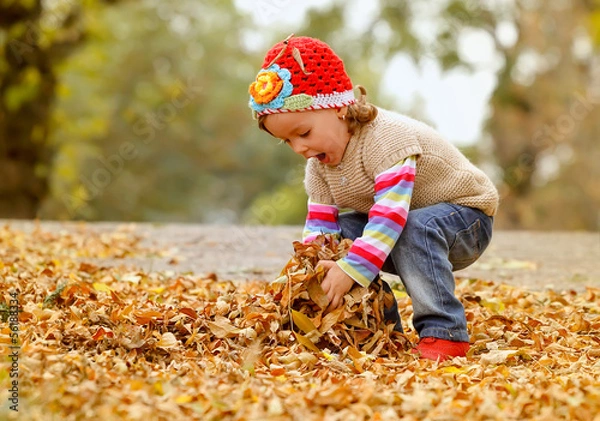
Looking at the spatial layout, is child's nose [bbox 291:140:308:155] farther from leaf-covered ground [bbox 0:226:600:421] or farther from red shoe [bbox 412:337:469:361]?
red shoe [bbox 412:337:469:361]

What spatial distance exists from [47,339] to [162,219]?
20048 mm

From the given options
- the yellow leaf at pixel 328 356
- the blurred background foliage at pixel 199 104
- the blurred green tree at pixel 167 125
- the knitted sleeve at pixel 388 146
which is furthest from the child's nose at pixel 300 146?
the blurred green tree at pixel 167 125

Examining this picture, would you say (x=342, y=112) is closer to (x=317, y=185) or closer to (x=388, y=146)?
(x=388, y=146)

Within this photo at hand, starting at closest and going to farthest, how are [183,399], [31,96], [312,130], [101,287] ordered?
1. [183,399]
2. [312,130]
3. [101,287]
4. [31,96]

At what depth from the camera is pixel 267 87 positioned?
122 inches

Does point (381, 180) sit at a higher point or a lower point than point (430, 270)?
higher

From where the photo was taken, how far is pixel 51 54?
13.1 metres

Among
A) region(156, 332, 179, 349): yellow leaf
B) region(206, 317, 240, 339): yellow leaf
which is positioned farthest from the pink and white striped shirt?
region(156, 332, 179, 349): yellow leaf

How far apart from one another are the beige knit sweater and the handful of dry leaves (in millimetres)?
239

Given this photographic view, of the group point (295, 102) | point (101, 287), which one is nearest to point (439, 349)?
point (295, 102)

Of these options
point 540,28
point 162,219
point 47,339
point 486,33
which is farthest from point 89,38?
point 47,339

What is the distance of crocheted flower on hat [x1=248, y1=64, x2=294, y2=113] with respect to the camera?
3.09 metres

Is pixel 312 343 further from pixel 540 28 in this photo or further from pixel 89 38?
pixel 540 28

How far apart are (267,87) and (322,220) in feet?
2.13
